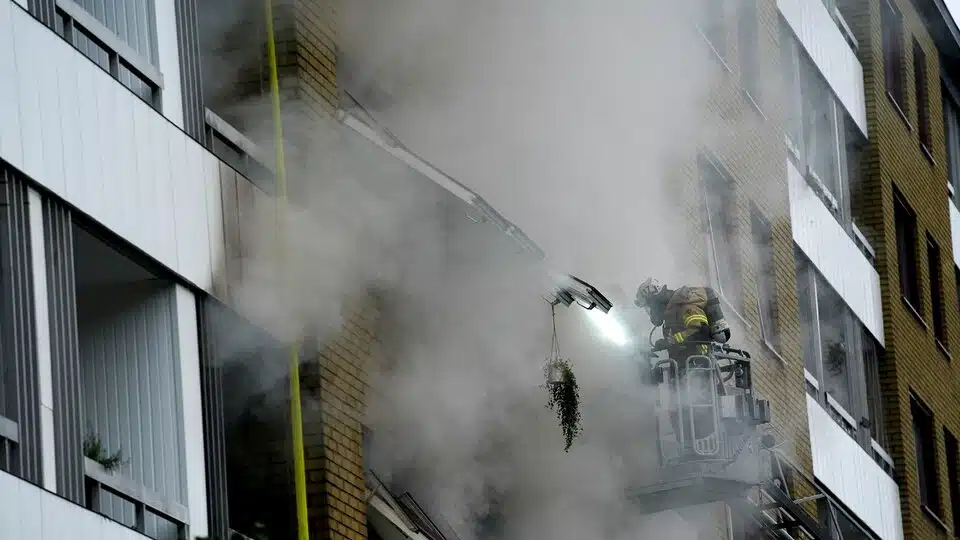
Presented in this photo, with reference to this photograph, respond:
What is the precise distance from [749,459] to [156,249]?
5.62 m

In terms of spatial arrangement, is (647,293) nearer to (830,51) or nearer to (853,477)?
(853,477)

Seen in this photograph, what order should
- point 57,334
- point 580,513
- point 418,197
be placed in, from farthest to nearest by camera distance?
point 580,513 < point 418,197 < point 57,334

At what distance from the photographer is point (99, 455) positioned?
8.18m

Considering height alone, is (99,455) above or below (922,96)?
below

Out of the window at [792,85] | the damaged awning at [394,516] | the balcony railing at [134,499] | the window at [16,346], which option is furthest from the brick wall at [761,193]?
the window at [16,346]

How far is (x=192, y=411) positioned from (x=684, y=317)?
423 centimetres

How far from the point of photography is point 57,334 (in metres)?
7.65

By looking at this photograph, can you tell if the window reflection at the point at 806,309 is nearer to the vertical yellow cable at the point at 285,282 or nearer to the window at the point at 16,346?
the vertical yellow cable at the point at 285,282

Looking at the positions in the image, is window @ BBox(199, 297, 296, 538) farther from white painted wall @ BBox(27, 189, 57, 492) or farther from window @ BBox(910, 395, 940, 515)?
window @ BBox(910, 395, 940, 515)

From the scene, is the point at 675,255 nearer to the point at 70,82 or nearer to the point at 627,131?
the point at 627,131

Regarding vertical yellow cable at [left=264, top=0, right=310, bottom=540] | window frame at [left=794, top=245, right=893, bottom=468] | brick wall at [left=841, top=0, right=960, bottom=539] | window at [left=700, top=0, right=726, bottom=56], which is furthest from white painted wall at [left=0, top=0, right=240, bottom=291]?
brick wall at [left=841, top=0, right=960, bottom=539]

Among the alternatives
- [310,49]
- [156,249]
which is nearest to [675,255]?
[310,49]

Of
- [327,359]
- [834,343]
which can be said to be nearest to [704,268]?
[834,343]

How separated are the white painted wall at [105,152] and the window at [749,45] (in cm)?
906
